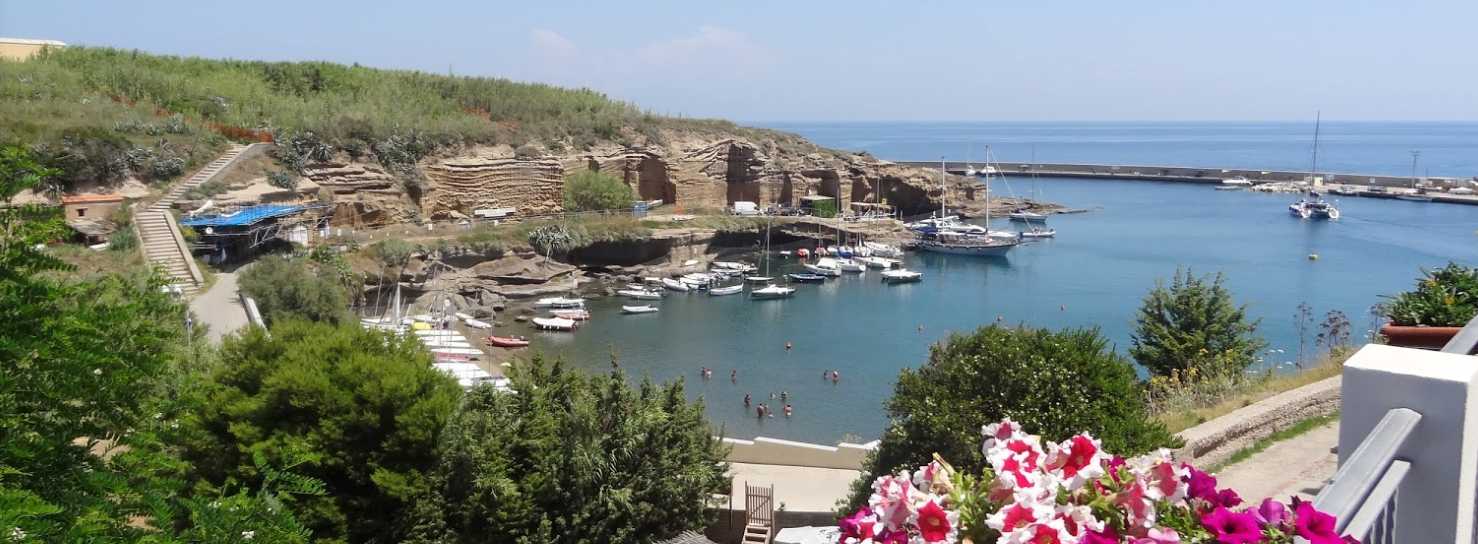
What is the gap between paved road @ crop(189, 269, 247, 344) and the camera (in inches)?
923

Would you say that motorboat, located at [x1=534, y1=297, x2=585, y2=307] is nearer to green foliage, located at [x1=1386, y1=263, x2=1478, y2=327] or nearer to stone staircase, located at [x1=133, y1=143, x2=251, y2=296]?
stone staircase, located at [x1=133, y1=143, x2=251, y2=296]

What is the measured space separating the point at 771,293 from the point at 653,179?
15688 millimetres

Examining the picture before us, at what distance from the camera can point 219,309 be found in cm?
2559

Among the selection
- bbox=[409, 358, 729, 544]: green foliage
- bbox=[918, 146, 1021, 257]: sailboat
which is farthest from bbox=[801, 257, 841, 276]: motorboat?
bbox=[409, 358, 729, 544]: green foliage

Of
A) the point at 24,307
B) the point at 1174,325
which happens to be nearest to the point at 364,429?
the point at 24,307

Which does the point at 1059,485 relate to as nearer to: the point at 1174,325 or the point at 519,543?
the point at 519,543

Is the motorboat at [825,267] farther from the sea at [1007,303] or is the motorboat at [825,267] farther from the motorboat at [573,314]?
the motorboat at [573,314]

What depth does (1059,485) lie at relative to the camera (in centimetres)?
246

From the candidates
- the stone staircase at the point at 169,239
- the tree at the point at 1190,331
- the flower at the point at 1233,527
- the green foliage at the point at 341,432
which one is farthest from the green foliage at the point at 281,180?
the flower at the point at 1233,527

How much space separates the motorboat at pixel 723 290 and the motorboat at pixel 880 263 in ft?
30.2

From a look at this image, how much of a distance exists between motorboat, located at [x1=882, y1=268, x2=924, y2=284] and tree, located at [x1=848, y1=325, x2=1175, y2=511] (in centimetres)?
3667

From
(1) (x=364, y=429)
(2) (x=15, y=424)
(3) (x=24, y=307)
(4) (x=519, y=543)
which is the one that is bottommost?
(4) (x=519, y=543)

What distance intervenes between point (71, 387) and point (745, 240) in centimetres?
4915

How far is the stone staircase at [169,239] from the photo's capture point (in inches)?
1101
